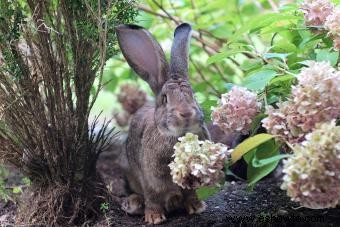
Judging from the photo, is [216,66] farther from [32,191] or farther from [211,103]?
[32,191]

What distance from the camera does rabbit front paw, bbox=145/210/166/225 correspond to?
2.91 metres

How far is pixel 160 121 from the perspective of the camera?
9.25 feet

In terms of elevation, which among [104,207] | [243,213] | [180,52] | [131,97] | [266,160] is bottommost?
[243,213]

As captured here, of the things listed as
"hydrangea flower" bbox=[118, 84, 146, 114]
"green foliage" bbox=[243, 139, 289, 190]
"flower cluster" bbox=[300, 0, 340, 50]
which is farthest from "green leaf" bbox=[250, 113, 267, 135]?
"hydrangea flower" bbox=[118, 84, 146, 114]

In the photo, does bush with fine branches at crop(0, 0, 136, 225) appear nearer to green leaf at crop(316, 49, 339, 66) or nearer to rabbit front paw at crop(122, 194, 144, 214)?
rabbit front paw at crop(122, 194, 144, 214)

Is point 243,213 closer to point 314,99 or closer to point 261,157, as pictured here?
point 261,157

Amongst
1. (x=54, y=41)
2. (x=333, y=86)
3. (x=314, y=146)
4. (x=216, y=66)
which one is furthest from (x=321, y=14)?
(x=216, y=66)

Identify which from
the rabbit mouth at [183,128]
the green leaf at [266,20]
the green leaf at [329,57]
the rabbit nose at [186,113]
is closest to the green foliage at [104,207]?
the rabbit mouth at [183,128]

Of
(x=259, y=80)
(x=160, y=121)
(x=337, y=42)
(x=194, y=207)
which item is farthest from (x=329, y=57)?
(x=194, y=207)

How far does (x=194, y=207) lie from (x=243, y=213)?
0.26 meters

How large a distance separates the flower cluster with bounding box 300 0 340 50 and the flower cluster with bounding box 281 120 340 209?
60 cm

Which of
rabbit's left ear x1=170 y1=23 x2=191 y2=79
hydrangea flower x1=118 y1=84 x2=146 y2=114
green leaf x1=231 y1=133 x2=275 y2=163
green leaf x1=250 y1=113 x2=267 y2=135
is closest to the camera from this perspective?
green leaf x1=231 y1=133 x2=275 y2=163

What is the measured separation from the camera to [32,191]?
10.0 feet

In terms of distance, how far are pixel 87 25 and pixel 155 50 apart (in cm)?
40
